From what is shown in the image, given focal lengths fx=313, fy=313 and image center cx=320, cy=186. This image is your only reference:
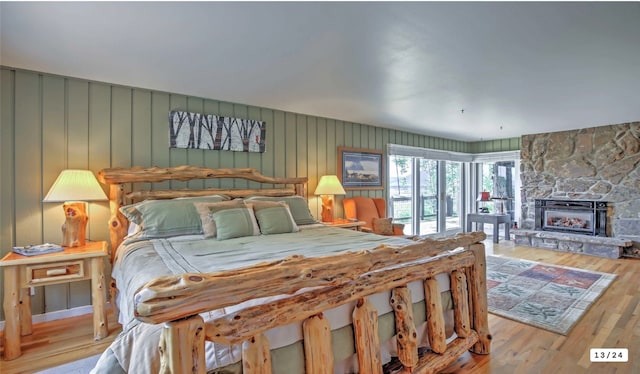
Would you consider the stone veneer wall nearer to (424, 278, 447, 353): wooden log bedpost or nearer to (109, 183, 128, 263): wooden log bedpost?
(424, 278, 447, 353): wooden log bedpost

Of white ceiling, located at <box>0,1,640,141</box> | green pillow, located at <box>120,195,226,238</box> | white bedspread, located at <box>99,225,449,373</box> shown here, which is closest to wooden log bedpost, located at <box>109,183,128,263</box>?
green pillow, located at <box>120,195,226,238</box>

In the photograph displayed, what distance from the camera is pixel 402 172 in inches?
233

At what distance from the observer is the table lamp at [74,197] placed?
2471 mm

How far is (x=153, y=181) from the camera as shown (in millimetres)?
3133

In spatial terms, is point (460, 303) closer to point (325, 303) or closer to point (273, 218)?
point (325, 303)

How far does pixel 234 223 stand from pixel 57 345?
5.01 feet

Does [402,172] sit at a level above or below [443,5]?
below

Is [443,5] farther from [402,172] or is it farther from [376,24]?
[402,172]

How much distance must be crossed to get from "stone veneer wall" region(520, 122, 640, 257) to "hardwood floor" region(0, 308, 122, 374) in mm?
6927

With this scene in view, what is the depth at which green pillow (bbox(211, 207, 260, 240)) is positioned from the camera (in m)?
2.71

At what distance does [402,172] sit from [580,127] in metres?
3.04

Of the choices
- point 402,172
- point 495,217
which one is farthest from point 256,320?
point 495,217

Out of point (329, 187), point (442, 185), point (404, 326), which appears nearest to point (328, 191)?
point (329, 187)

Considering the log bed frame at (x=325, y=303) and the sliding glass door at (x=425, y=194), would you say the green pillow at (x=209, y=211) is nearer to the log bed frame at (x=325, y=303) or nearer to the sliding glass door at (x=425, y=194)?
the log bed frame at (x=325, y=303)
